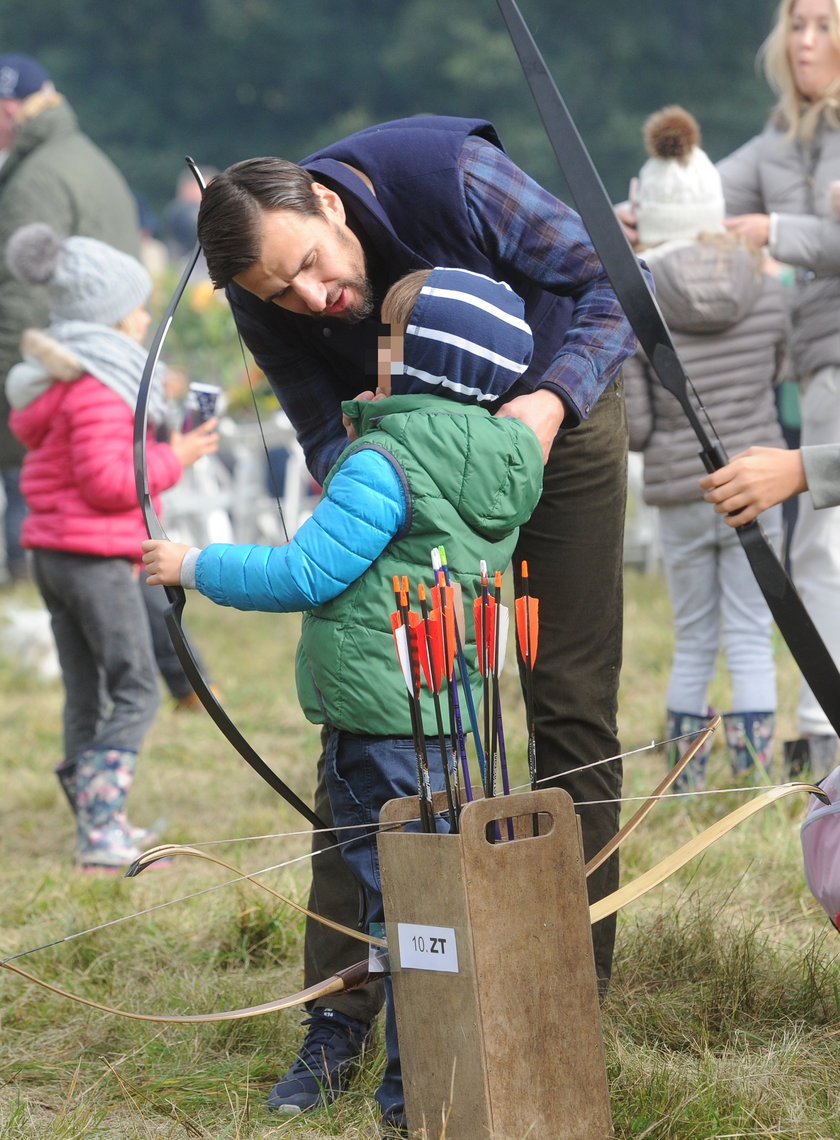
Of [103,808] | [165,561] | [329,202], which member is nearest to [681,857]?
[165,561]

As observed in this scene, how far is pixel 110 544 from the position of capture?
11.8ft

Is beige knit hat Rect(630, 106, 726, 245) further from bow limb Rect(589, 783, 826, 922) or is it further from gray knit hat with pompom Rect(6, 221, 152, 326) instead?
bow limb Rect(589, 783, 826, 922)

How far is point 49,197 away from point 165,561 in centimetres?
360

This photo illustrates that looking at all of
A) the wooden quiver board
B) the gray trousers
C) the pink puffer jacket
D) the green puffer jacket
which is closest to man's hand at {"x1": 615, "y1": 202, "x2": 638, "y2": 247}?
the pink puffer jacket

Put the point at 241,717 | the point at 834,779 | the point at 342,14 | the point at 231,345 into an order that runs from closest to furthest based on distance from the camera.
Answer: the point at 834,779 → the point at 241,717 → the point at 231,345 → the point at 342,14

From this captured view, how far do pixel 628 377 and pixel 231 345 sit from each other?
271 inches

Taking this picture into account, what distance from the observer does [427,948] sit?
168 cm

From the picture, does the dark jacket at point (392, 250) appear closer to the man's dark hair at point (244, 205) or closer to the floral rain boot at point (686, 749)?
the man's dark hair at point (244, 205)

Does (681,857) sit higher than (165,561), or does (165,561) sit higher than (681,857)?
(165,561)

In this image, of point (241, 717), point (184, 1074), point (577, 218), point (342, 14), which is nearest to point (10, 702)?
point (241, 717)

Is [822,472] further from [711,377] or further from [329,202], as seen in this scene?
[711,377]

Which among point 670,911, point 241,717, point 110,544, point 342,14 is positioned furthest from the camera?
point 342,14

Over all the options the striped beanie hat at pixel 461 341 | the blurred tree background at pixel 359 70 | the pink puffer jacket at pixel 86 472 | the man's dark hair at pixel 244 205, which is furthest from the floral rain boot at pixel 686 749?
the blurred tree background at pixel 359 70

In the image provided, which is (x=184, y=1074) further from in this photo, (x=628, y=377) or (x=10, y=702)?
(x=10, y=702)
